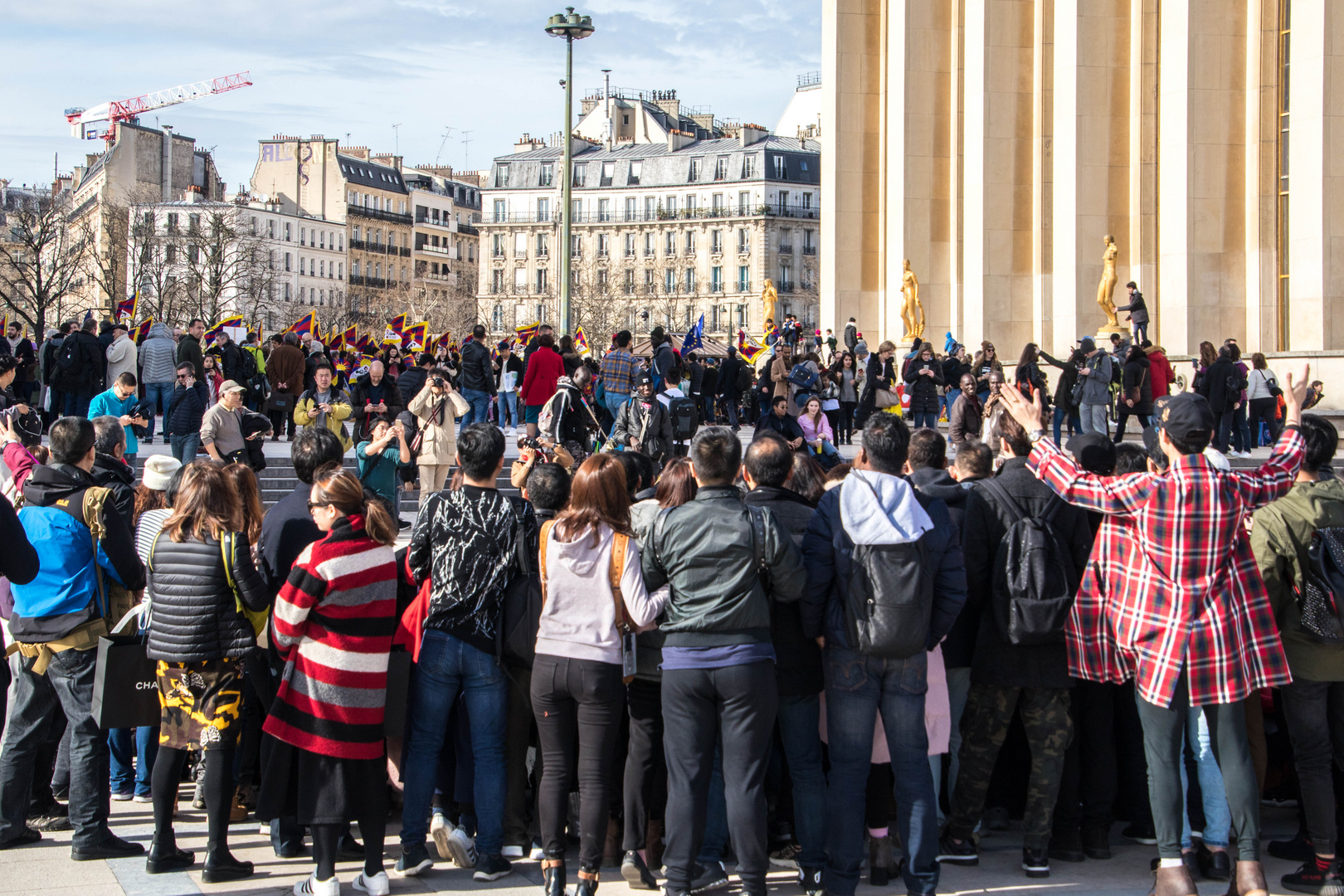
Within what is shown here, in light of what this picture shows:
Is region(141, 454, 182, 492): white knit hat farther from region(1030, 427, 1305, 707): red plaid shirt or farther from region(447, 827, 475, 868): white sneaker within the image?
region(1030, 427, 1305, 707): red plaid shirt

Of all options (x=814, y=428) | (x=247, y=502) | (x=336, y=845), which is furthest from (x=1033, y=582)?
(x=814, y=428)

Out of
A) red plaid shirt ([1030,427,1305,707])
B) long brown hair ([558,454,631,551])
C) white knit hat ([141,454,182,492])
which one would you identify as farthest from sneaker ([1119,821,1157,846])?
white knit hat ([141,454,182,492])

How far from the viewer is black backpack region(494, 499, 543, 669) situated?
6195 mm

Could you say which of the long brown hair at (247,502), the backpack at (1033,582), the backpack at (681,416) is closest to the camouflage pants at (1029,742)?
the backpack at (1033,582)

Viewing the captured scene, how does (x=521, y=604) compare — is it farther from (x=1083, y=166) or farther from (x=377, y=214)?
(x=377, y=214)

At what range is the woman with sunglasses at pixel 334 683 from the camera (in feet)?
19.2

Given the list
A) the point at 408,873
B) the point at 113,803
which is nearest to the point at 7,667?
the point at 113,803

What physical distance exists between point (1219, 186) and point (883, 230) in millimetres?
11683

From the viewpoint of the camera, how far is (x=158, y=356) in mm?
19922

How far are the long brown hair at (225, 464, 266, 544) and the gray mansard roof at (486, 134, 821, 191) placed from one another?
9027 centimetres

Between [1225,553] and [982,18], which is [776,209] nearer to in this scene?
[982,18]

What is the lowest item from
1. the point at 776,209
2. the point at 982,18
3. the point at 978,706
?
the point at 978,706

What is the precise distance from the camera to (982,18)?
32812 mm

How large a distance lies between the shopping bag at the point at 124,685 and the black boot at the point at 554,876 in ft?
6.17
